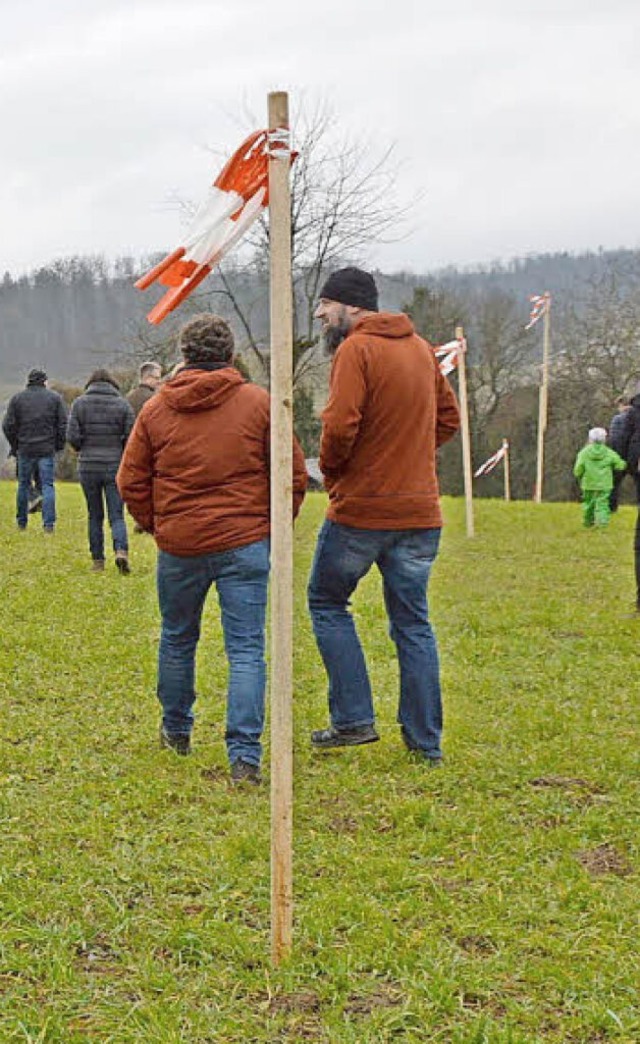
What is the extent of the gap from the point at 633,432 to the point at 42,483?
7.42 meters

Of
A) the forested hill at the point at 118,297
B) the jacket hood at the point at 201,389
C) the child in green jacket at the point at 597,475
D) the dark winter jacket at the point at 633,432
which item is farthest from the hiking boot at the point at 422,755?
the forested hill at the point at 118,297

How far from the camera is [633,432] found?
1184 cm

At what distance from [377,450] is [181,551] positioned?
103 cm

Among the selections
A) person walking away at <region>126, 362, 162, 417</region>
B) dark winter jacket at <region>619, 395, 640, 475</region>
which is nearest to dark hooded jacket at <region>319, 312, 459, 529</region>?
dark winter jacket at <region>619, 395, 640, 475</region>

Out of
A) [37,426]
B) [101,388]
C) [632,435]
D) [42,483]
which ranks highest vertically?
[101,388]

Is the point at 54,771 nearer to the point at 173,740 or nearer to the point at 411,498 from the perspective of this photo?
the point at 173,740

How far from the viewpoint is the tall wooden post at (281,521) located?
3844mm

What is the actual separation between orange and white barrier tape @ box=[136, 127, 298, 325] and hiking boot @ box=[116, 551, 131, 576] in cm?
838

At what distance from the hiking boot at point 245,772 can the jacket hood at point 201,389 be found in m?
1.63

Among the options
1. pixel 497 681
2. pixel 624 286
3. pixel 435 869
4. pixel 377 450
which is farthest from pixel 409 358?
pixel 624 286

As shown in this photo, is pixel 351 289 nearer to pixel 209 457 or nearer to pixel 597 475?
pixel 209 457

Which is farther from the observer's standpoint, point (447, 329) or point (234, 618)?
point (447, 329)

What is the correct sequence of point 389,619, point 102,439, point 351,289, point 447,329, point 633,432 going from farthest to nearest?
1. point 447,329
2. point 102,439
3. point 633,432
4. point 389,619
5. point 351,289

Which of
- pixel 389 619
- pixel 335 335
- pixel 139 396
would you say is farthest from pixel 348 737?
pixel 139 396
